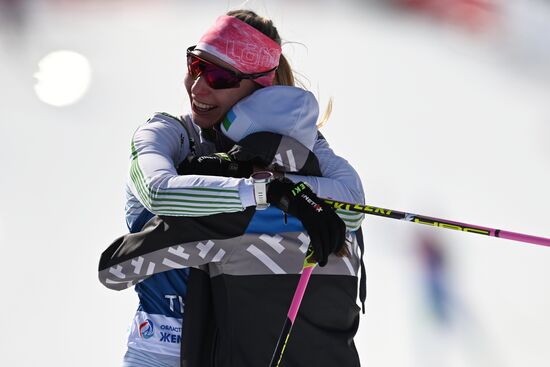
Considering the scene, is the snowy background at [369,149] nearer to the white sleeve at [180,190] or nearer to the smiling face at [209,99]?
the smiling face at [209,99]

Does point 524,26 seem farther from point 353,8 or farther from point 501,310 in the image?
point 501,310

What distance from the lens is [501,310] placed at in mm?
4605

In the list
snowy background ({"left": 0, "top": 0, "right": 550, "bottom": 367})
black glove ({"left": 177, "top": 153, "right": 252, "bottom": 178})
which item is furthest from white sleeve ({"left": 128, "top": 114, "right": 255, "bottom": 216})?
snowy background ({"left": 0, "top": 0, "right": 550, "bottom": 367})

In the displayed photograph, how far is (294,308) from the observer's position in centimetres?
227

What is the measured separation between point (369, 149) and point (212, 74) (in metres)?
2.49

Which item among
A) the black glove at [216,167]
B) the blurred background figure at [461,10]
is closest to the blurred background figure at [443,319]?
the blurred background figure at [461,10]

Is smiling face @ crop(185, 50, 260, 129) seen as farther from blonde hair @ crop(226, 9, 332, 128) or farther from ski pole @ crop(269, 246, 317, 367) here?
ski pole @ crop(269, 246, 317, 367)

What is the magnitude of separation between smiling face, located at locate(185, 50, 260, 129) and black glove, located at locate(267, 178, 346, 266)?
0.46 meters

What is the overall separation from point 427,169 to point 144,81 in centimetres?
166

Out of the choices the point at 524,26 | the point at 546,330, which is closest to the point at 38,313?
the point at 546,330

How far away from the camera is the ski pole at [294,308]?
2.23m

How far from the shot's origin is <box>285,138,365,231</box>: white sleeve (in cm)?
238

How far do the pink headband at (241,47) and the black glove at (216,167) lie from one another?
15.0 inches

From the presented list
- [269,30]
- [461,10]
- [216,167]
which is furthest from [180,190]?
[461,10]
